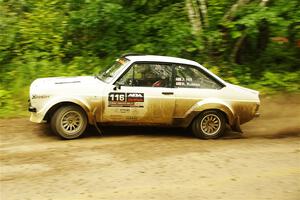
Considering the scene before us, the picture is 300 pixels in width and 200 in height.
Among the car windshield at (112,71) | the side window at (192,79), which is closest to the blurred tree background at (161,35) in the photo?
the car windshield at (112,71)

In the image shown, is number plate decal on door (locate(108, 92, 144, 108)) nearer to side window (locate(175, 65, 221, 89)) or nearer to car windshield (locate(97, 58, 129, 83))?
car windshield (locate(97, 58, 129, 83))

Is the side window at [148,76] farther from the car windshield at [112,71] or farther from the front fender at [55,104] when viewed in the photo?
the front fender at [55,104]

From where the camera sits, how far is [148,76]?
9203 mm

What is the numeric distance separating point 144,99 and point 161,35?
5281 millimetres

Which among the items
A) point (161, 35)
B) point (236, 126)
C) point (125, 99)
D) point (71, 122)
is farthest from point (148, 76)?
point (161, 35)

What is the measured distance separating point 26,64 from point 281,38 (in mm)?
7521

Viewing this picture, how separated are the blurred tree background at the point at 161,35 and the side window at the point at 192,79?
3.97 m

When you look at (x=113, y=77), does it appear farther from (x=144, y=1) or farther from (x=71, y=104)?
(x=144, y=1)

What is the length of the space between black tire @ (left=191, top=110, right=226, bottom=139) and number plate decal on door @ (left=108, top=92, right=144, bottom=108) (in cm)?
133

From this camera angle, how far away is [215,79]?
9.52m

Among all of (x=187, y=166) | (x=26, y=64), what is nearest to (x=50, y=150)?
(x=187, y=166)

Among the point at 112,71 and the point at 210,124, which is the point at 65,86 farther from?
the point at 210,124

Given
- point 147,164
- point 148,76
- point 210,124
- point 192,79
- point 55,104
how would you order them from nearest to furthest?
point 147,164 < point 55,104 < point 148,76 < point 192,79 < point 210,124

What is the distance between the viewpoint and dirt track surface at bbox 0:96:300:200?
654 cm
